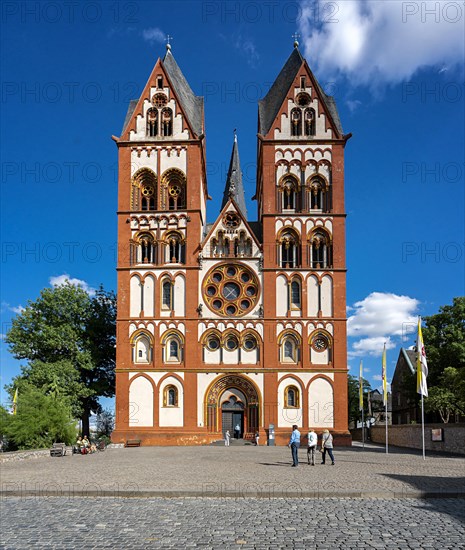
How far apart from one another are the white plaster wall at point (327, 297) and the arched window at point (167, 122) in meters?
17.3

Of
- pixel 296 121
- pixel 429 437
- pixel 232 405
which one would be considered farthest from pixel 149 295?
pixel 429 437

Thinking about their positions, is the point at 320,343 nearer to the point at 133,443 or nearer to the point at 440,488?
the point at 133,443

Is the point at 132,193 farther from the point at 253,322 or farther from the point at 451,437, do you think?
the point at 451,437

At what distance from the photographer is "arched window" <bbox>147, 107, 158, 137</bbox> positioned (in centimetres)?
5447

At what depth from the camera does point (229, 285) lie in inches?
2051

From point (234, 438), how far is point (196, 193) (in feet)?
62.3

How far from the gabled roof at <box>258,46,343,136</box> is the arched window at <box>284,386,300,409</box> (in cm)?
2065

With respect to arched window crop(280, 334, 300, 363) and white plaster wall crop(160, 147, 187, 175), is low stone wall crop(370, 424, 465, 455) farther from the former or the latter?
white plaster wall crop(160, 147, 187, 175)

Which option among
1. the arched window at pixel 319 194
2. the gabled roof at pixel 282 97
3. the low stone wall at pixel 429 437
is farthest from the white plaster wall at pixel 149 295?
the low stone wall at pixel 429 437

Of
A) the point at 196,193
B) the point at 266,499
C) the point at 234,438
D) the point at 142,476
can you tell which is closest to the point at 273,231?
the point at 196,193

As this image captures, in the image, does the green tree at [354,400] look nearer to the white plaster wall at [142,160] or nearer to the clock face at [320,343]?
the clock face at [320,343]

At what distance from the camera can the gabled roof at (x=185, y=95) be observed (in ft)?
182

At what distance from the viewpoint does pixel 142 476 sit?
21.9 m

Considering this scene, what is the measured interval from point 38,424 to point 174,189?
76.7 feet
